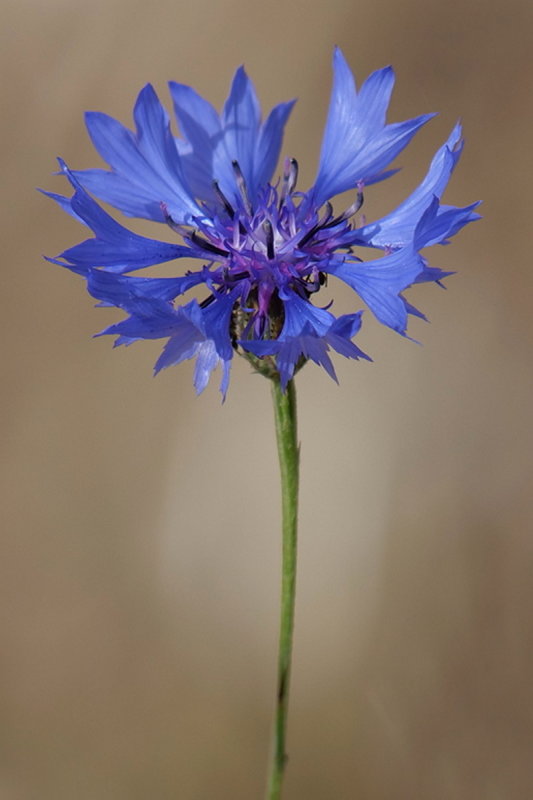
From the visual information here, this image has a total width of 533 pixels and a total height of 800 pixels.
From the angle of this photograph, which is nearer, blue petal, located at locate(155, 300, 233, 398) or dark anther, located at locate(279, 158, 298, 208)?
blue petal, located at locate(155, 300, 233, 398)

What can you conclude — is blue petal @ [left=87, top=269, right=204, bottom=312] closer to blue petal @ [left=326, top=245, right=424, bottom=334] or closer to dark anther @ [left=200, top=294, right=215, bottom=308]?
dark anther @ [left=200, top=294, right=215, bottom=308]

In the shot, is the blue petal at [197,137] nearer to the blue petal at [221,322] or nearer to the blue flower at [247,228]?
the blue flower at [247,228]

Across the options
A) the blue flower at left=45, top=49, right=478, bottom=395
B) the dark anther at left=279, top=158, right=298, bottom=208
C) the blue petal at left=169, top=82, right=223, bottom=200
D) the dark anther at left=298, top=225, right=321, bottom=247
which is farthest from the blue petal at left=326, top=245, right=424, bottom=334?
the blue petal at left=169, top=82, right=223, bottom=200

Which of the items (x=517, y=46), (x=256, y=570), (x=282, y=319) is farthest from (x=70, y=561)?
A: (x=517, y=46)

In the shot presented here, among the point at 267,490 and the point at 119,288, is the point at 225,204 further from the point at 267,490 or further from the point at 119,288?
the point at 267,490

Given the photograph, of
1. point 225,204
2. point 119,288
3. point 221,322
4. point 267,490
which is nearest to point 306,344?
point 221,322

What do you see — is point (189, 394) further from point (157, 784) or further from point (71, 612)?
point (157, 784)
